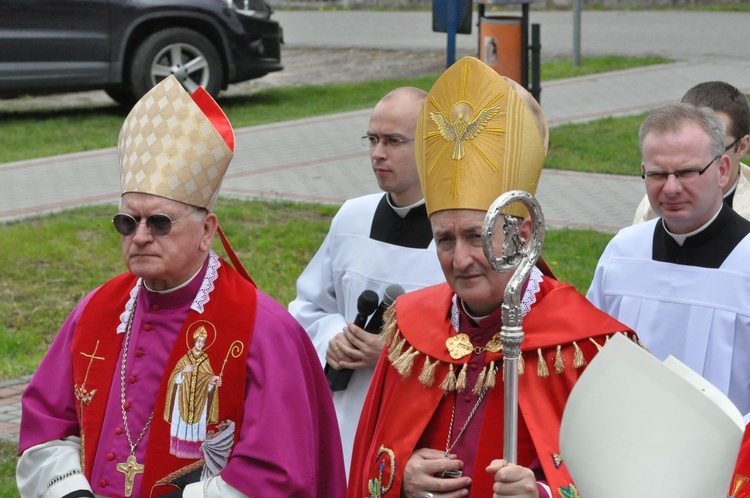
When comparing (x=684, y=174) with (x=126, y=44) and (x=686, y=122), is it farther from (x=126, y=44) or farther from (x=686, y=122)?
(x=126, y=44)

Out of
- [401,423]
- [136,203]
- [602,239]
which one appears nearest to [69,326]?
[136,203]

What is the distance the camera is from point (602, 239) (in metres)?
9.91

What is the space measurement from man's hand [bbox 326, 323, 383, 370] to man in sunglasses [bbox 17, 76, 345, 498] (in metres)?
0.52

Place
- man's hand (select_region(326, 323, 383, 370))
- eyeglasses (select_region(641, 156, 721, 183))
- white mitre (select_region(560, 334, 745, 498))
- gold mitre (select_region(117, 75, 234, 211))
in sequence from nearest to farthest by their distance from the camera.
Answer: white mitre (select_region(560, 334, 745, 498))
gold mitre (select_region(117, 75, 234, 211))
eyeglasses (select_region(641, 156, 721, 183))
man's hand (select_region(326, 323, 383, 370))

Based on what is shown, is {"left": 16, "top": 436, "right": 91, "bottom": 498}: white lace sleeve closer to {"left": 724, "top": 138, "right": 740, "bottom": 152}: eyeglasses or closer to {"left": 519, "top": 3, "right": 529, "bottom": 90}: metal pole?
{"left": 724, "top": 138, "right": 740, "bottom": 152}: eyeglasses

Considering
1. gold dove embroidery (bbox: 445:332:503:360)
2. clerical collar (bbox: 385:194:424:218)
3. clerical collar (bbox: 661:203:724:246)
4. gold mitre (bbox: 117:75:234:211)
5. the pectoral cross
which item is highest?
gold mitre (bbox: 117:75:234:211)

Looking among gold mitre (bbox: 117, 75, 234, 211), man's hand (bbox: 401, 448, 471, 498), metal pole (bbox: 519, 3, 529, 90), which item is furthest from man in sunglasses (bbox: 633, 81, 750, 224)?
metal pole (bbox: 519, 3, 529, 90)

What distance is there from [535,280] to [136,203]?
1271 mm

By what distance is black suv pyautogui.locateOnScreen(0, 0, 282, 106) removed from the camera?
14297 mm

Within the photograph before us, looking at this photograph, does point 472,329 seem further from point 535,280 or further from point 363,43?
point 363,43

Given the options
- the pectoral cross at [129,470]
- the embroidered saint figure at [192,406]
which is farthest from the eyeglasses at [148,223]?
the pectoral cross at [129,470]

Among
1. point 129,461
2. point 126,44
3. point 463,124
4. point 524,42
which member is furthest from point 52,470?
point 126,44

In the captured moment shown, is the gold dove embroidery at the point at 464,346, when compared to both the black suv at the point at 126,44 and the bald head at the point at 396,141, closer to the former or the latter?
the bald head at the point at 396,141

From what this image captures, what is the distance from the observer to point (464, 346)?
3.83 metres
